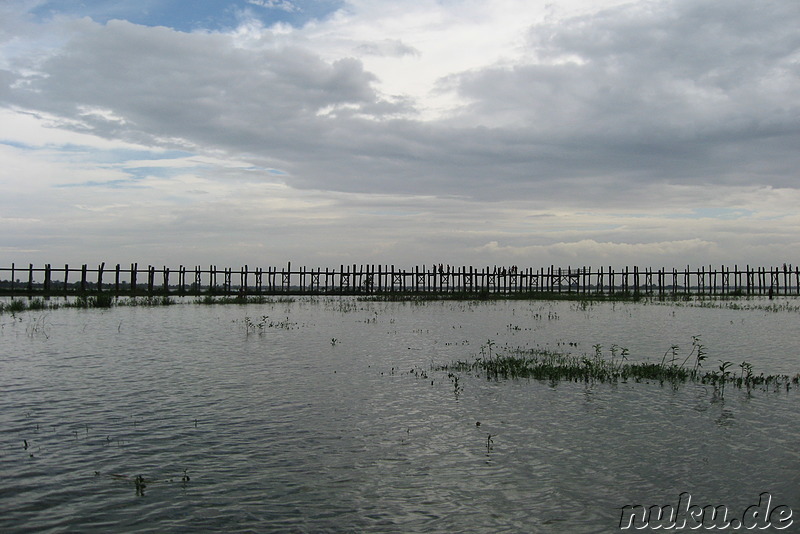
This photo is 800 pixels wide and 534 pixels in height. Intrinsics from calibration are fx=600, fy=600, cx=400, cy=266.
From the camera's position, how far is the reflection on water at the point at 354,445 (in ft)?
19.4

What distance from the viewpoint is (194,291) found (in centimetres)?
6066

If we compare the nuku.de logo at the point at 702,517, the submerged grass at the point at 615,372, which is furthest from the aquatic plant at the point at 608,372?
the nuku.de logo at the point at 702,517

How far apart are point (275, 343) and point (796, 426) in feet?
45.1

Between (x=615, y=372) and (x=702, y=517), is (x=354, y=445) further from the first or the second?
(x=615, y=372)

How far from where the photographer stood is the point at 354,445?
316 inches

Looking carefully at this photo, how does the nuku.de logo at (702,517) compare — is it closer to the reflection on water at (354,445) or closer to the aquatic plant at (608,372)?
the reflection on water at (354,445)

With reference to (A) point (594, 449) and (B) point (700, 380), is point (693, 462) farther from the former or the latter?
(B) point (700, 380)

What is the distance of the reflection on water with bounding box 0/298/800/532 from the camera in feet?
19.4

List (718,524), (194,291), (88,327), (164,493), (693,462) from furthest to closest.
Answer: (194,291)
(88,327)
(693,462)
(164,493)
(718,524)

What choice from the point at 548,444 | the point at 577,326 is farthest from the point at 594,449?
the point at 577,326

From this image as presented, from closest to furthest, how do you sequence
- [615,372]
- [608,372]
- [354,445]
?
[354,445]
[608,372]
[615,372]

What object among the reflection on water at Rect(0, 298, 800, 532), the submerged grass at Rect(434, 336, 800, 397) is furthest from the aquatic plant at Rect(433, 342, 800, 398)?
the reflection on water at Rect(0, 298, 800, 532)

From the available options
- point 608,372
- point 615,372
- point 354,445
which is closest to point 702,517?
point 354,445

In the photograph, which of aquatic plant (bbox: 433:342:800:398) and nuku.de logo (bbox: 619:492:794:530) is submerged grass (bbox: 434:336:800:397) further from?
nuku.de logo (bbox: 619:492:794:530)
